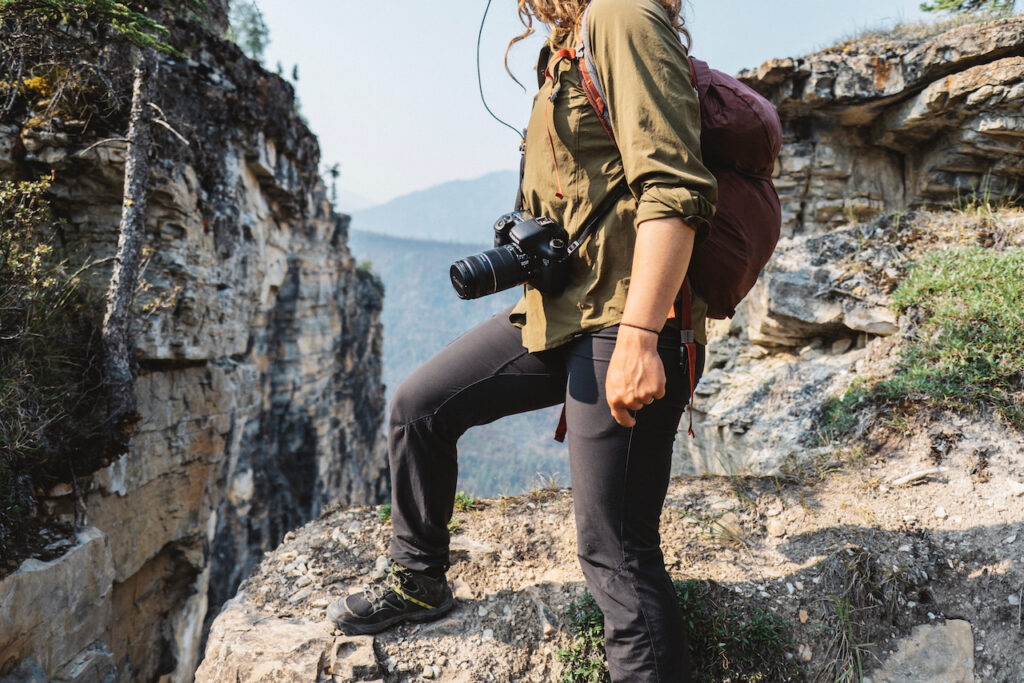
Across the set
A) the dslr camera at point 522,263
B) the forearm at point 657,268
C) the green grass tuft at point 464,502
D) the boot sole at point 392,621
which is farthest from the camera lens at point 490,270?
the green grass tuft at point 464,502

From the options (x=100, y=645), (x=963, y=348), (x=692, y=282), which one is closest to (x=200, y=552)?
(x=100, y=645)

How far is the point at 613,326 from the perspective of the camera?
1.73 m

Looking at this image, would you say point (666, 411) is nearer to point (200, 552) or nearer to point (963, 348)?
point (963, 348)

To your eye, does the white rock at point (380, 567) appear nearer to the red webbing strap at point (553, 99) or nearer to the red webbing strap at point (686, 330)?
the red webbing strap at point (686, 330)

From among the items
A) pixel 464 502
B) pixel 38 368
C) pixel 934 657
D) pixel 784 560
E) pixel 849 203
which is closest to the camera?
pixel 934 657

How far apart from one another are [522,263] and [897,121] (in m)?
6.37

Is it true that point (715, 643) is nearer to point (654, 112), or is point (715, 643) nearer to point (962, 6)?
point (654, 112)

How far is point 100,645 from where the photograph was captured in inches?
154

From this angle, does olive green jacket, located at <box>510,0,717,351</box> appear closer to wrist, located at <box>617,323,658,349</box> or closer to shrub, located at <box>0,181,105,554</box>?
wrist, located at <box>617,323,658,349</box>

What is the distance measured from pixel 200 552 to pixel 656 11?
24.4ft

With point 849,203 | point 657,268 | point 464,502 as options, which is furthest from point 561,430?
point 849,203

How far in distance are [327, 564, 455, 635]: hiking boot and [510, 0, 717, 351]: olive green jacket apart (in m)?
1.22

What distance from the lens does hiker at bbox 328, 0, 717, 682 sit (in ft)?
5.11

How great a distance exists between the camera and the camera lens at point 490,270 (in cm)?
184
